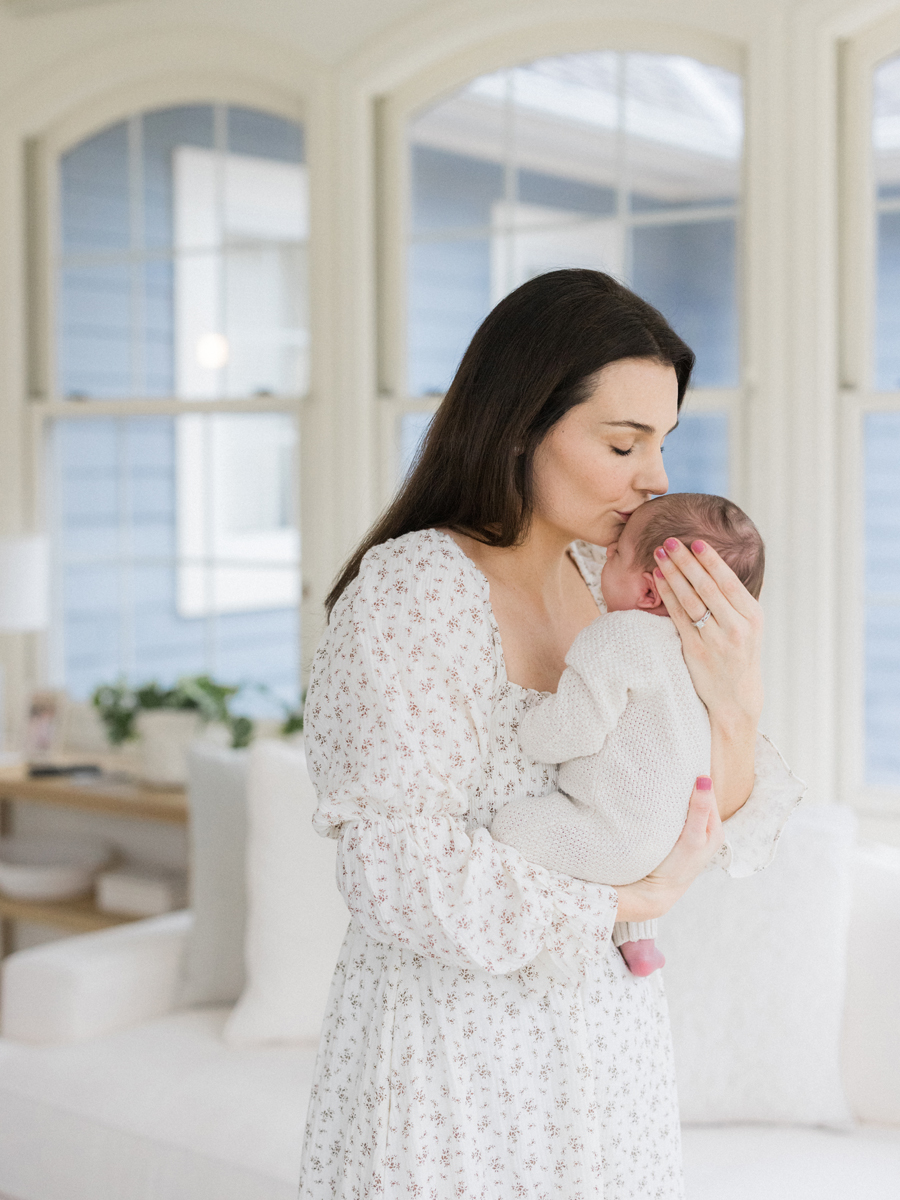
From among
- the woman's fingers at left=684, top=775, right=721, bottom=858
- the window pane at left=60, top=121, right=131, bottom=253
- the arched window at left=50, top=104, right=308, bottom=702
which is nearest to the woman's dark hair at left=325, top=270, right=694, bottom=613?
the woman's fingers at left=684, top=775, right=721, bottom=858

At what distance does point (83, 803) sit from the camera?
3748 mm

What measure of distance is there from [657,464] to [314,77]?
2715 millimetres

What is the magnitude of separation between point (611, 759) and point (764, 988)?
115cm

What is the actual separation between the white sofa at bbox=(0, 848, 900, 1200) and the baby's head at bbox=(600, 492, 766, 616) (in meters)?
1.12

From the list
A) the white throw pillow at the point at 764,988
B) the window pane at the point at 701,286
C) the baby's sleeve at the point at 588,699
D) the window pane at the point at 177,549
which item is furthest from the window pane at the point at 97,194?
the baby's sleeve at the point at 588,699

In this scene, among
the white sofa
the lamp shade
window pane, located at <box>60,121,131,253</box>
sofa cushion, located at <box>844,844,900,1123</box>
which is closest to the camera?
the white sofa

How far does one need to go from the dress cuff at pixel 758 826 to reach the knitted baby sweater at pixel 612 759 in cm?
15

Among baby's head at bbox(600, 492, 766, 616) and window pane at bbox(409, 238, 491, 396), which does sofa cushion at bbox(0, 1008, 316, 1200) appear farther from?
window pane at bbox(409, 238, 491, 396)

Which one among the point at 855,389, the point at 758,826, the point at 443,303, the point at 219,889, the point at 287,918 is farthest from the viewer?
the point at 443,303

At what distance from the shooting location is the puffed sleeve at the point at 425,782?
123 cm

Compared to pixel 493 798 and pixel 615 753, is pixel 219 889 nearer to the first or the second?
pixel 493 798

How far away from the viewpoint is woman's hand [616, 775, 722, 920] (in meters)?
1.31

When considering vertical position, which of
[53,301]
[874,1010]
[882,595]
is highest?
[53,301]

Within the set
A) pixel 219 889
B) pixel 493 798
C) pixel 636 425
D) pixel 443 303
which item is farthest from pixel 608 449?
pixel 443 303
